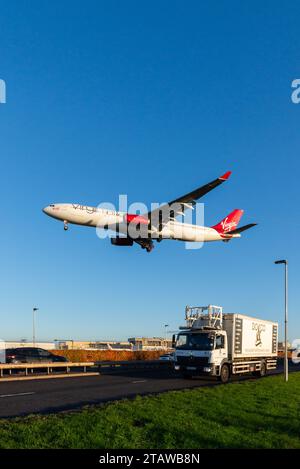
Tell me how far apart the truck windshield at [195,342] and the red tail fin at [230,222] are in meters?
22.7

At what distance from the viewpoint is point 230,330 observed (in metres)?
24.7

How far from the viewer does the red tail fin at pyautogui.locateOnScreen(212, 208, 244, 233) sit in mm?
46172

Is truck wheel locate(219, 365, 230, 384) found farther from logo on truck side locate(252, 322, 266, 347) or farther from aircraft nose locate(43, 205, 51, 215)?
aircraft nose locate(43, 205, 51, 215)

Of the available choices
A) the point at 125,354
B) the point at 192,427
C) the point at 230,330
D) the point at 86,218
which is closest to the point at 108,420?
the point at 192,427

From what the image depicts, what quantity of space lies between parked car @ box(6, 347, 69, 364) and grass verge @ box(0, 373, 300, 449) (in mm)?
16294

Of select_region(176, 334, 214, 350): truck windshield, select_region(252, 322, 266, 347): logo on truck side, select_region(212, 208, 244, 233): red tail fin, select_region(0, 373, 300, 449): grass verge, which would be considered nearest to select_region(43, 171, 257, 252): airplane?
select_region(212, 208, 244, 233): red tail fin

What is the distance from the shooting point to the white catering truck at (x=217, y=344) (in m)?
23.1

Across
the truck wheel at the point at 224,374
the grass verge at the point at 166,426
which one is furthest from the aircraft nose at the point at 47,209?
the grass verge at the point at 166,426

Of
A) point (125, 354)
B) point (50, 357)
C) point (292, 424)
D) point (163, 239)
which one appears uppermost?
point (163, 239)

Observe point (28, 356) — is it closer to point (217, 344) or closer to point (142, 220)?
point (217, 344)

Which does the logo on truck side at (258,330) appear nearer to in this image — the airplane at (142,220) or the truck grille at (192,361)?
the truck grille at (192,361)

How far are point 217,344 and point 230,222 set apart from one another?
1030 inches
